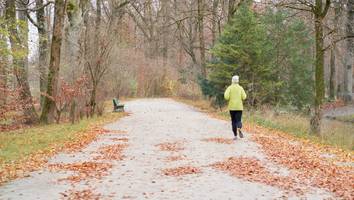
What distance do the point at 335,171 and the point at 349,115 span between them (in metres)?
22.5

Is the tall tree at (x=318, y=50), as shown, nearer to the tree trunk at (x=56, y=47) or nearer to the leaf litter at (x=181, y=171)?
the leaf litter at (x=181, y=171)

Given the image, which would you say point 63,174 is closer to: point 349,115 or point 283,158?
point 283,158

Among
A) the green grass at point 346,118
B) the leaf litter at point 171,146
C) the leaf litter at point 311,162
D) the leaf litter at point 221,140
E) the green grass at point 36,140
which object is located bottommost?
the green grass at point 346,118

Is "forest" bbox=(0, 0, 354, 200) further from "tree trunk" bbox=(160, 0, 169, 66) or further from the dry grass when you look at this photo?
"tree trunk" bbox=(160, 0, 169, 66)

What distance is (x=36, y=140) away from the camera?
15250 millimetres

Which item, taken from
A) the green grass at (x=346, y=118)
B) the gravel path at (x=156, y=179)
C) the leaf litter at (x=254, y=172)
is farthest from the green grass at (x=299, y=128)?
the green grass at (x=346, y=118)

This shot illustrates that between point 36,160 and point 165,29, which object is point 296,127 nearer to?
point 36,160

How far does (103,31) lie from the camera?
24.4 meters

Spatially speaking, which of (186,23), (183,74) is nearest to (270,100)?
(183,74)

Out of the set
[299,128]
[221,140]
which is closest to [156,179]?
[221,140]

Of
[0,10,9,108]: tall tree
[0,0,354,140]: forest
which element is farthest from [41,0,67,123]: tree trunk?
[0,10,9,108]: tall tree

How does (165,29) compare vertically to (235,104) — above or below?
above

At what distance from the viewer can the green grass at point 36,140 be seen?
1271cm

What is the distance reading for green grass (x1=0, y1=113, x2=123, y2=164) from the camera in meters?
12.7
